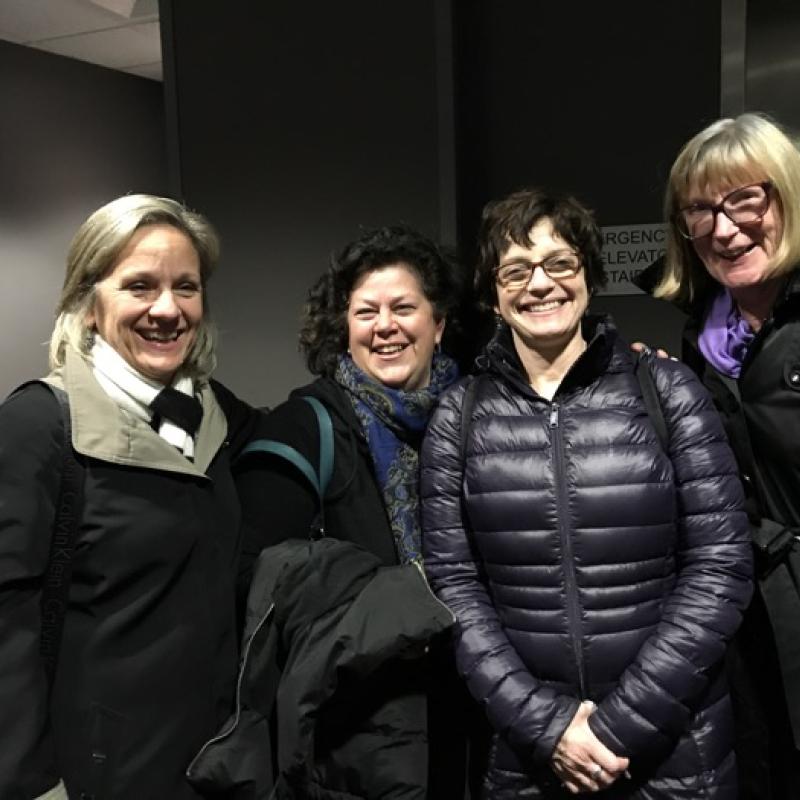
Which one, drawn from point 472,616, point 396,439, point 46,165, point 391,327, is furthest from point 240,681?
point 46,165

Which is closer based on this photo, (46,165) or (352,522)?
(352,522)

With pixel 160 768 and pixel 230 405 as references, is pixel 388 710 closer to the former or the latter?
pixel 160 768

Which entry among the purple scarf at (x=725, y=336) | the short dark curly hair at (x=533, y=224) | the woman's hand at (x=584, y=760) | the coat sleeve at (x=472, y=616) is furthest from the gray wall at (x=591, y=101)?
the woman's hand at (x=584, y=760)

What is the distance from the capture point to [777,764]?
1.84 metres

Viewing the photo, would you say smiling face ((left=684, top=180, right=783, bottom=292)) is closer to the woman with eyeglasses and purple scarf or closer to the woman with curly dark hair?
the woman with eyeglasses and purple scarf

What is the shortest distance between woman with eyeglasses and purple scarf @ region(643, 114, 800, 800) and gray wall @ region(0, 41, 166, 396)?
17.3 ft

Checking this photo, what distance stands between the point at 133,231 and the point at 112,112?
5.45 m

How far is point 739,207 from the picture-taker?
5.57 ft

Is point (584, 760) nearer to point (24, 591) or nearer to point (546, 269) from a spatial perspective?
point (546, 269)

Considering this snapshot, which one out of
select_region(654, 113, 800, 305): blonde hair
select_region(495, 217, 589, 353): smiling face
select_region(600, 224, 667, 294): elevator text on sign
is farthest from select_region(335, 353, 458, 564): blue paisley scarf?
select_region(600, 224, 667, 294): elevator text on sign

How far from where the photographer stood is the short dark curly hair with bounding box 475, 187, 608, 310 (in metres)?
1.65

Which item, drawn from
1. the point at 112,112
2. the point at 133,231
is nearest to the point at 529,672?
the point at 133,231

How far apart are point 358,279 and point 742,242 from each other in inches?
32.8

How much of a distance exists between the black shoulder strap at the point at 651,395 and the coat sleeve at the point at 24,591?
3.56 feet
